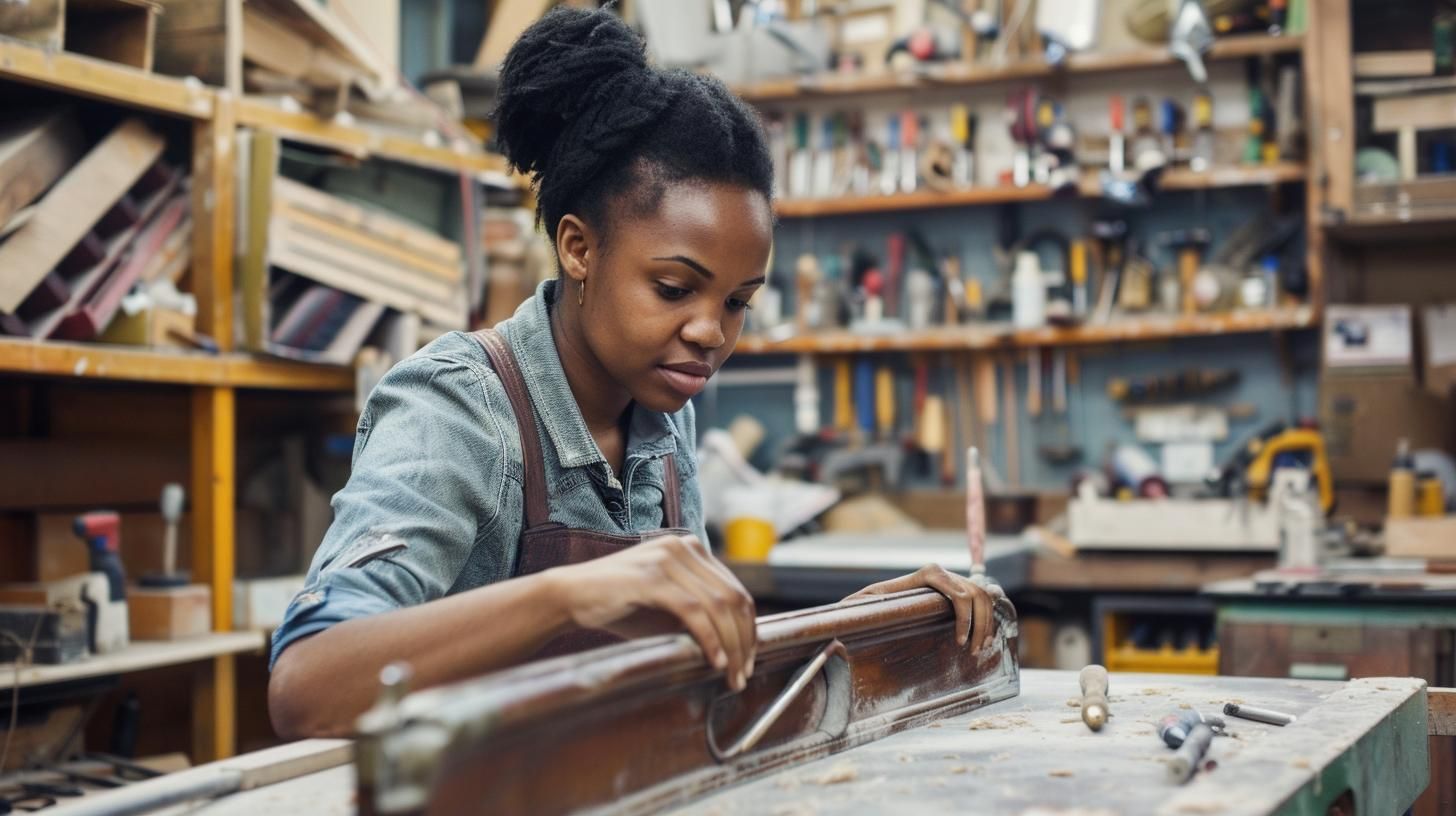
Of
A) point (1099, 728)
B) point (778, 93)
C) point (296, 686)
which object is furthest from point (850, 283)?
point (296, 686)

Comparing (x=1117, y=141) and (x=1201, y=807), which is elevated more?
(x=1117, y=141)

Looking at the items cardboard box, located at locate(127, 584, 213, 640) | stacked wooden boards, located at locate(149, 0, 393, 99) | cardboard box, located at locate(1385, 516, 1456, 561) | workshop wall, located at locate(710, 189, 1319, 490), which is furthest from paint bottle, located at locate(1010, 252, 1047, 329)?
cardboard box, located at locate(127, 584, 213, 640)

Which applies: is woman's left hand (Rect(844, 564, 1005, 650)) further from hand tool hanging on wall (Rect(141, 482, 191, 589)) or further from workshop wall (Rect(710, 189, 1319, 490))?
workshop wall (Rect(710, 189, 1319, 490))

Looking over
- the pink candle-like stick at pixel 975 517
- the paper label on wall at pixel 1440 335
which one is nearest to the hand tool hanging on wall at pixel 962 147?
the paper label on wall at pixel 1440 335

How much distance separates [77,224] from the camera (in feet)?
9.66

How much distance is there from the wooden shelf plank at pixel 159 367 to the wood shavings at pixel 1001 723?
203 cm

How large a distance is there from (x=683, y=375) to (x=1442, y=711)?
1032 mm

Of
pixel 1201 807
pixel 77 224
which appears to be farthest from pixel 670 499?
pixel 77 224

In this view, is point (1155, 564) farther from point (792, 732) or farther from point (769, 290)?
point (792, 732)

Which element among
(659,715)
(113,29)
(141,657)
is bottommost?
(141,657)

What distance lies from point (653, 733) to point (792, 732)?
0.79 feet

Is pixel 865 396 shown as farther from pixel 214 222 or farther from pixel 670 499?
pixel 670 499

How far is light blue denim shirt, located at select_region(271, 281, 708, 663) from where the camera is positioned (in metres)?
1.29

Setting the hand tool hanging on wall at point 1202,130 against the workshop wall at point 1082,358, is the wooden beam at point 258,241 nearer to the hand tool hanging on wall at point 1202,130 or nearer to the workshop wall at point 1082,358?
the workshop wall at point 1082,358
